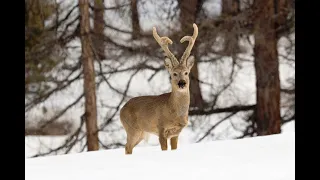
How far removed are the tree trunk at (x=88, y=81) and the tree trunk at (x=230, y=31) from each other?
5.47 ft

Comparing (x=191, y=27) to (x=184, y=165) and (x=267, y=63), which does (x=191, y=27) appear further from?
(x=184, y=165)

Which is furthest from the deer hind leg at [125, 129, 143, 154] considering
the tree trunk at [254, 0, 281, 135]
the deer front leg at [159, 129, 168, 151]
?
the tree trunk at [254, 0, 281, 135]

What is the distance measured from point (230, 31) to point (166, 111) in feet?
13.0

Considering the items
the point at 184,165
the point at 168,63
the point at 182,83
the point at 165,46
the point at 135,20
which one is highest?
the point at 135,20

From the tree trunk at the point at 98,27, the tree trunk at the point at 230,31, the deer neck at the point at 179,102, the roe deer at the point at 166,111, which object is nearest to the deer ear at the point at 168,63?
the roe deer at the point at 166,111

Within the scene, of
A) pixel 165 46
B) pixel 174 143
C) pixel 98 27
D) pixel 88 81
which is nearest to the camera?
pixel 174 143

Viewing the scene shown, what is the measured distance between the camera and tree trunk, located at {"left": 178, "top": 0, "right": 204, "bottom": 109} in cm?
721

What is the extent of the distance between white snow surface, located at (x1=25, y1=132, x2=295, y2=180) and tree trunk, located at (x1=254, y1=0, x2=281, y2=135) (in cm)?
411

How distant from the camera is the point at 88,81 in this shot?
7.08 metres

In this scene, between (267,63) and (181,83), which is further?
(267,63)

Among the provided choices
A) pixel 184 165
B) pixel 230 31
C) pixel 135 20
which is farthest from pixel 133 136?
pixel 230 31
